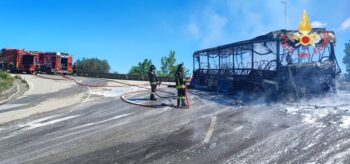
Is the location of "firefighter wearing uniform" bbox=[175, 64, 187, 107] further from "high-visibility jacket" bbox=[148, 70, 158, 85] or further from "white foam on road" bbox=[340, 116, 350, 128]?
"white foam on road" bbox=[340, 116, 350, 128]

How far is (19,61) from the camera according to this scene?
37188mm

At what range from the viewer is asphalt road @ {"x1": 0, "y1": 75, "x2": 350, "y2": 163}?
5.87m

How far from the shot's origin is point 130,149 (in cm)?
645

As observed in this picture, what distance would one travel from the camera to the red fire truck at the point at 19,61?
3706 cm

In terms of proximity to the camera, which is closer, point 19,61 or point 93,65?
point 19,61

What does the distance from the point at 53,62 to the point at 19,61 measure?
4.03 meters

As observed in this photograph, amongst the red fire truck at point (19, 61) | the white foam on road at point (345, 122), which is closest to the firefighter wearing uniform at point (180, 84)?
the white foam on road at point (345, 122)

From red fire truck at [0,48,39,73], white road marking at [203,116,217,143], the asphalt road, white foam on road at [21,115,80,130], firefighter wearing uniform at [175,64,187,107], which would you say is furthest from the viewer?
red fire truck at [0,48,39,73]

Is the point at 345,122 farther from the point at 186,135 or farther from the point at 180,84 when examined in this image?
the point at 180,84

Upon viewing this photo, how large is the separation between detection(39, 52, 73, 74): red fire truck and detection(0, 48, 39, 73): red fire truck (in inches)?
33.3

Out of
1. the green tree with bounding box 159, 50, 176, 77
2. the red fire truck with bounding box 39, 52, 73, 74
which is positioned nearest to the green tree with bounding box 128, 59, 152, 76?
the green tree with bounding box 159, 50, 176, 77

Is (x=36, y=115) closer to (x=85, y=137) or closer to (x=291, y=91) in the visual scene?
(x=85, y=137)

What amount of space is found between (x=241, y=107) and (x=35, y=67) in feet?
108

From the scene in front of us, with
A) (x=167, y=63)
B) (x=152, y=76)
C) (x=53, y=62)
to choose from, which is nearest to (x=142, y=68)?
(x=167, y=63)
